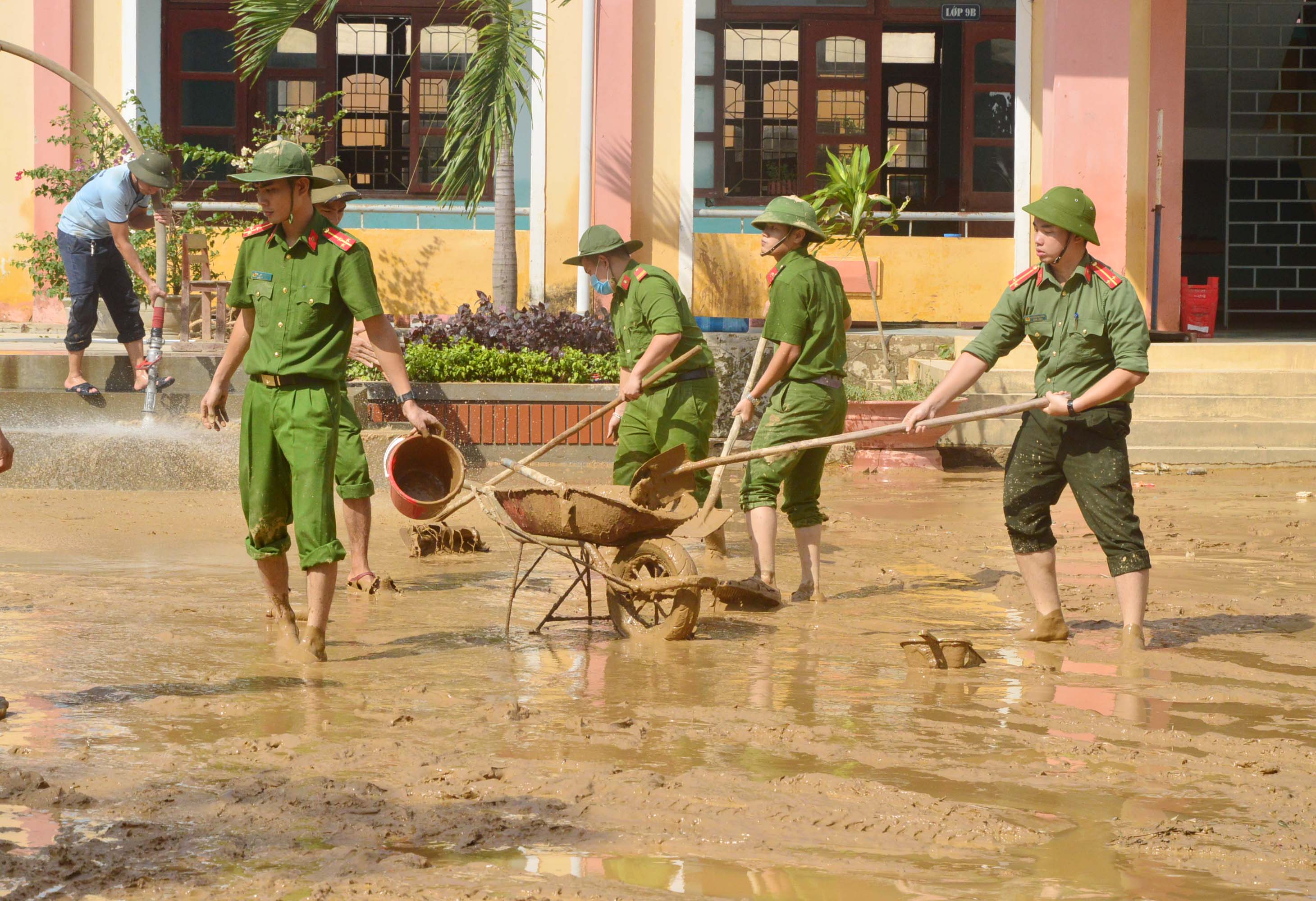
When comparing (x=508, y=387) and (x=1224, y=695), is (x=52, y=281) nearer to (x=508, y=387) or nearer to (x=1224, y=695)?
(x=508, y=387)

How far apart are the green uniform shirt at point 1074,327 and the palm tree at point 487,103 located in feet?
21.0

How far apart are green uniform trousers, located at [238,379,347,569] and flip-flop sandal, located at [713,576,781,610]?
1.86 metres

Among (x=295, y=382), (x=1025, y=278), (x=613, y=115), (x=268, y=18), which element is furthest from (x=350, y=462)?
(x=613, y=115)

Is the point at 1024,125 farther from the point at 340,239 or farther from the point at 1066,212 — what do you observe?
the point at 340,239

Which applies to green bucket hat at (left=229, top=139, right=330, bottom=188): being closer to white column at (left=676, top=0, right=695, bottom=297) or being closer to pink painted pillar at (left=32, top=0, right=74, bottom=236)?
white column at (left=676, top=0, right=695, bottom=297)

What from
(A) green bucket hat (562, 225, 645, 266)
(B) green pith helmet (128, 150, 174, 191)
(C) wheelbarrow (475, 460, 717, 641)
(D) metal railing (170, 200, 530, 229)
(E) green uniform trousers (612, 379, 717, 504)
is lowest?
(C) wheelbarrow (475, 460, 717, 641)

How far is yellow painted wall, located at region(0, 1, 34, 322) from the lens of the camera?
14.5 m

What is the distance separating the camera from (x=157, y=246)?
12.0m

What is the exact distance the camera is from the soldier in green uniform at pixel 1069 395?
6.10 m

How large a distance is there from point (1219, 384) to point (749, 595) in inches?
292

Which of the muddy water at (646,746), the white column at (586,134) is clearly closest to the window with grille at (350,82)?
the white column at (586,134)

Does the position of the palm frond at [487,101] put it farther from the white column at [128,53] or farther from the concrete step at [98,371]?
the white column at [128,53]

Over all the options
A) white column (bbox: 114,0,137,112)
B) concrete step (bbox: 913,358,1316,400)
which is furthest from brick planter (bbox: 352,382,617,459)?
white column (bbox: 114,0,137,112)

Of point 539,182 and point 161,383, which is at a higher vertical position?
point 539,182
